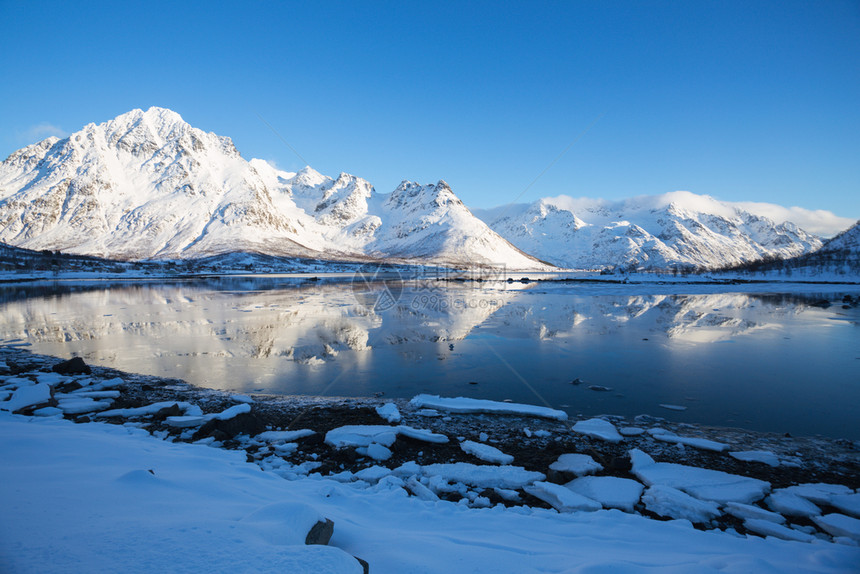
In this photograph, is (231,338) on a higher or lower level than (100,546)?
lower

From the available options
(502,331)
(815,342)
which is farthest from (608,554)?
(815,342)

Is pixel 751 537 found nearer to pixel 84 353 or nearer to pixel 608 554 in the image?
pixel 608 554

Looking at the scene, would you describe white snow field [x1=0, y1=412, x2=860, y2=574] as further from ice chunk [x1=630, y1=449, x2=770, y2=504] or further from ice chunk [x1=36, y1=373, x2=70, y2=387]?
ice chunk [x1=36, y1=373, x2=70, y2=387]

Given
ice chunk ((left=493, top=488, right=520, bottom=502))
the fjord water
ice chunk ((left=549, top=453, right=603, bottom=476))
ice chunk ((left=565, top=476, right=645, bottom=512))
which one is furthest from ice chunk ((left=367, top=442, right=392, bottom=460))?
the fjord water

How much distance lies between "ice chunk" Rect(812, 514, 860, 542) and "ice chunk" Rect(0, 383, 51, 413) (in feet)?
40.5

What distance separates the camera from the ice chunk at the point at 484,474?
5406mm

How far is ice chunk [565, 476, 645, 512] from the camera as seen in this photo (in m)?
4.90

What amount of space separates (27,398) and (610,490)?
34.3ft

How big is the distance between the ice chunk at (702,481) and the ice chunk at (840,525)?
0.61 meters

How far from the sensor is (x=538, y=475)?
18.3ft

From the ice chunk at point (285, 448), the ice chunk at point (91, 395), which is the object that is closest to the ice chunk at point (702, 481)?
the ice chunk at point (285, 448)

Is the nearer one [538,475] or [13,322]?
[538,475]

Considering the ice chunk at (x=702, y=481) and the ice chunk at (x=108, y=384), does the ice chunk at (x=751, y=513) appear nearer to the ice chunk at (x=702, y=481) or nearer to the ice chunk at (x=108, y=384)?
the ice chunk at (x=702, y=481)

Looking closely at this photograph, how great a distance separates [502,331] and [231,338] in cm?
1197
